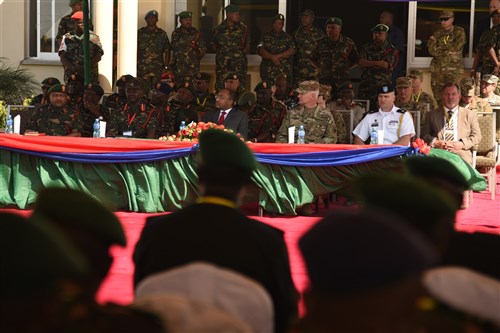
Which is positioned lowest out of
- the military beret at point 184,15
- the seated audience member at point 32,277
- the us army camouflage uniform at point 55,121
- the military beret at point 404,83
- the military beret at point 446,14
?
the us army camouflage uniform at point 55,121

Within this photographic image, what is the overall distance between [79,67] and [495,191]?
5981mm

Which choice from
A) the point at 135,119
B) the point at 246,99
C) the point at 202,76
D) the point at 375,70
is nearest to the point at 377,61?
the point at 375,70

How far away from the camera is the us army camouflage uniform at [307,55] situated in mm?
14789

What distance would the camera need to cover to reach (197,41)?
15.1 m

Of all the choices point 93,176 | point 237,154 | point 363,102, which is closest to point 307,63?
point 363,102

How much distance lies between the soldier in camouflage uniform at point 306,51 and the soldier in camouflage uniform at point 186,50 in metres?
1.37

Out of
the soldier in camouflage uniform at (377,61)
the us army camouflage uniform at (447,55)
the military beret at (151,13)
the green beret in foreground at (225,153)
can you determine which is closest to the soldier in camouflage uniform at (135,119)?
the military beret at (151,13)

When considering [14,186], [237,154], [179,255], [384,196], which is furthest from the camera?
[14,186]

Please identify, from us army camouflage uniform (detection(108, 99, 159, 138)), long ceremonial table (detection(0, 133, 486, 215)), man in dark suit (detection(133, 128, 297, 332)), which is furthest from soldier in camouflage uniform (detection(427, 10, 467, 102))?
man in dark suit (detection(133, 128, 297, 332))

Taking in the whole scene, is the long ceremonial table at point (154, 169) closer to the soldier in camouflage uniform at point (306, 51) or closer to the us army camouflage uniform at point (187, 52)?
the soldier in camouflage uniform at point (306, 51)

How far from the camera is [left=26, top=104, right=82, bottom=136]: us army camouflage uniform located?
12211 mm

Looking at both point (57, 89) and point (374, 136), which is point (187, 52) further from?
point (374, 136)

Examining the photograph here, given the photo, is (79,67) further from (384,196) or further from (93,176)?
(384,196)

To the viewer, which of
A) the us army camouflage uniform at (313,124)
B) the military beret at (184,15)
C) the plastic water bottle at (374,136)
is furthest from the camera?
the military beret at (184,15)
